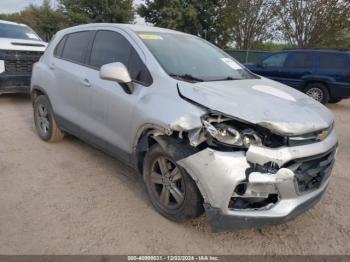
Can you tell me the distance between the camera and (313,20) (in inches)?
688

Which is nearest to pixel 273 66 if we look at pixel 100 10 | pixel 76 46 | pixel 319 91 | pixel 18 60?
pixel 319 91

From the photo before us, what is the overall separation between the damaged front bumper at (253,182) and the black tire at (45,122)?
291 centimetres

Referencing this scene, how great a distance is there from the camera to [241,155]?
2383 millimetres

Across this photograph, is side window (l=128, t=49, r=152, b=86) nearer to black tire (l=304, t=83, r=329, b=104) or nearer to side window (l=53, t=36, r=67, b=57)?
side window (l=53, t=36, r=67, b=57)

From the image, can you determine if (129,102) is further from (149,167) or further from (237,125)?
(237,125)

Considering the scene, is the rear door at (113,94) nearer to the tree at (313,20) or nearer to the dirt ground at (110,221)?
the dirt ground at (110,221)

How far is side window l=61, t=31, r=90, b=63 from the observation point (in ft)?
13.8

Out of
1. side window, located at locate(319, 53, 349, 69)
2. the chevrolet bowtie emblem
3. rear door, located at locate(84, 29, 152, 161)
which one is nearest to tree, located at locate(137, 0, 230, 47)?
side window, located at locate(319, 53, 349, 69)

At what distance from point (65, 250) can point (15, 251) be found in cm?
38

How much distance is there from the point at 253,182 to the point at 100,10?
30.6 metres

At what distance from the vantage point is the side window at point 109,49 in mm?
3550

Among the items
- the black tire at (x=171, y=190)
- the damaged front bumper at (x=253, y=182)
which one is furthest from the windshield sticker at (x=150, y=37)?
the damaged front bumper at (x=253, y=182)

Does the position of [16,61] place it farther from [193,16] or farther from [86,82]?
[193,16]

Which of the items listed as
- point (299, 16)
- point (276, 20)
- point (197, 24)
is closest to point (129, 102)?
point (299, 16)
